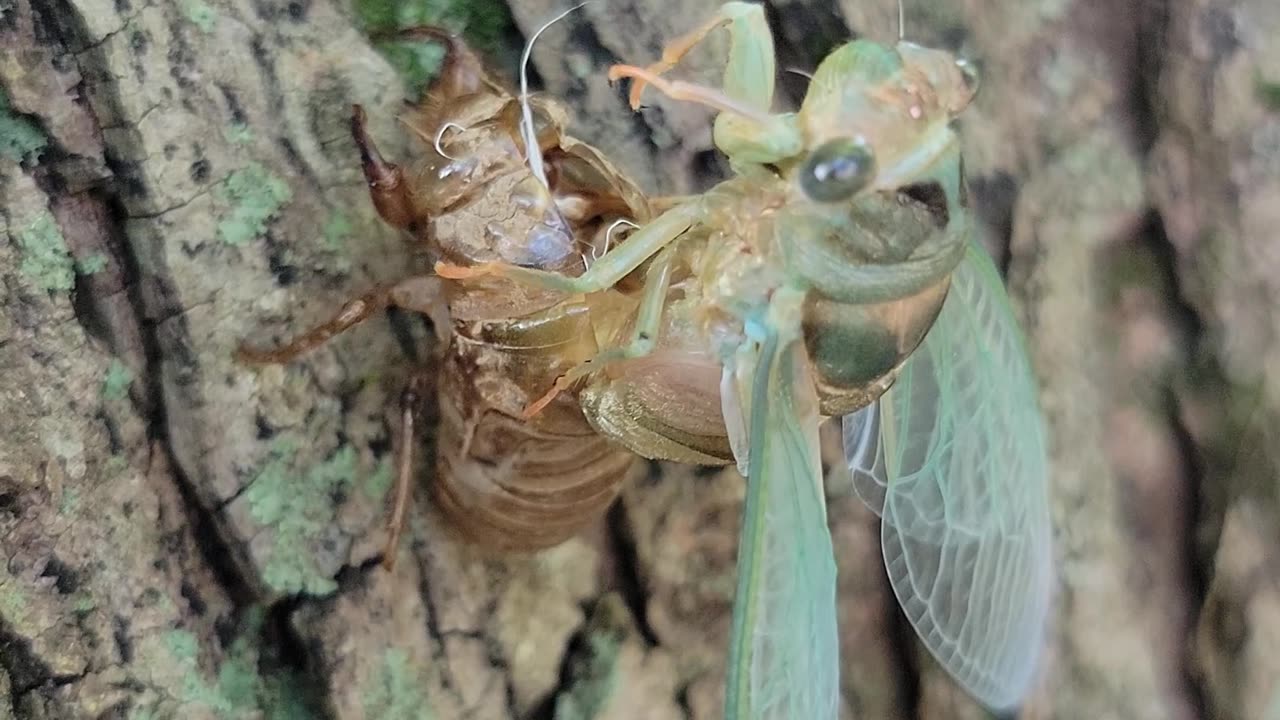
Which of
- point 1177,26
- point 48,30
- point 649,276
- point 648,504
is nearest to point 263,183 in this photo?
point 48,30

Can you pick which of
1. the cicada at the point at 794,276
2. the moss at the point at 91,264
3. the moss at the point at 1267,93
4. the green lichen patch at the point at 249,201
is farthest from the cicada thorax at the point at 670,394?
the moss at the point at 1267,93

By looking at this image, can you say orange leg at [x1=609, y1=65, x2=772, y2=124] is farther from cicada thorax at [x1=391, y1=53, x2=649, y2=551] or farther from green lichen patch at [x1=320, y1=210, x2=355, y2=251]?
green lichen patch at [x1=320, y1=210, x2=355, y2=251]

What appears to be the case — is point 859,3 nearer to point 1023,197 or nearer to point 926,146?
point 1023,197

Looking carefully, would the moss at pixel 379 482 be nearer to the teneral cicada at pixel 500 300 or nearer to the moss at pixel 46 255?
the teneral cicada at pixel 500 300

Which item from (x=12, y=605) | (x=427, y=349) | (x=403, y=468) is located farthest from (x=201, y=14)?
(x=12, y=605)

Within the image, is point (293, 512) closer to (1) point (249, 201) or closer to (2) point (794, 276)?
(1) point (249, 201)

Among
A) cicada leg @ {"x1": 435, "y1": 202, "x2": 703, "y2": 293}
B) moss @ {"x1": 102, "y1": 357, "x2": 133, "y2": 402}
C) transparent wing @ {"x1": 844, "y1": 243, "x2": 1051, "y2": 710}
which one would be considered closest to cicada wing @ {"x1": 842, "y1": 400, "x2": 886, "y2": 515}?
transparent wing @ {"x1": 844, "y1": 243, "x2": 1051, "y2": 710}
